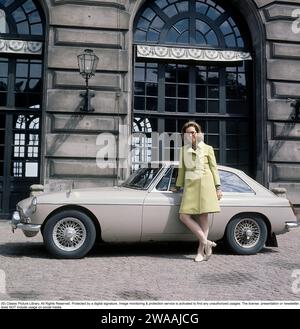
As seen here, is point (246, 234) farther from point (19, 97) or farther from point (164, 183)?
point (19, 97)

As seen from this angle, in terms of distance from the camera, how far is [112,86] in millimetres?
12039

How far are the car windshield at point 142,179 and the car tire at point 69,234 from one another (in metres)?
1.06

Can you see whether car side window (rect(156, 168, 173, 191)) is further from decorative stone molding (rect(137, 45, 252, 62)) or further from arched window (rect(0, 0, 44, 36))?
arched window (rect(0, 0, 44, 36))

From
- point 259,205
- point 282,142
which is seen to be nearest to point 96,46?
point 282,142

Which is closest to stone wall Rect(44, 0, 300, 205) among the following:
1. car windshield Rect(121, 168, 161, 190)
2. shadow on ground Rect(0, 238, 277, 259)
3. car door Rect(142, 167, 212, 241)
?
shadow on ground Rect(0, 238, 277, 259)

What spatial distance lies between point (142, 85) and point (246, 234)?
7.13 metres

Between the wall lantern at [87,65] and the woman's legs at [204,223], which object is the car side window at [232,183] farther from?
the wall lantern at [87,65]

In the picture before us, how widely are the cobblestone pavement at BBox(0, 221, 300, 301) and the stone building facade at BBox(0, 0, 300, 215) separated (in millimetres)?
4674

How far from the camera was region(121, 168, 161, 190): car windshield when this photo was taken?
7083 mm

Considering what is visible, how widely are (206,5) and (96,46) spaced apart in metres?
3.93

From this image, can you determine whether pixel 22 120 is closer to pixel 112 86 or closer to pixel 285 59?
pixel 112 86

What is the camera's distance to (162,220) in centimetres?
674

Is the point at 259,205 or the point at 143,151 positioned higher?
the point at 143,151

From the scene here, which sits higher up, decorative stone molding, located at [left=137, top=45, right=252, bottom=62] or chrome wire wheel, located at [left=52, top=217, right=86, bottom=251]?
decorative stone molding, located at [left=137, top=45, right=252, bottom=62]
